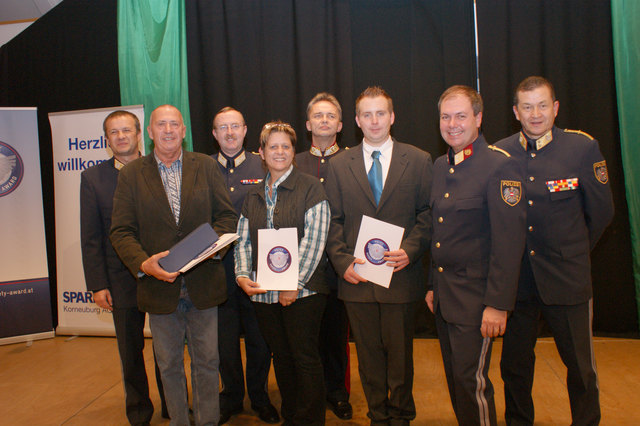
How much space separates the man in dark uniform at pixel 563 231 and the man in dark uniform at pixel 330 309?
1.09 m

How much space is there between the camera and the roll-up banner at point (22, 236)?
453 centimetres

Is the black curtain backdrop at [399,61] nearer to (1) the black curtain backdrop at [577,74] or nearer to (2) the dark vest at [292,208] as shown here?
(1) the black curtain backdrop at [577,74]

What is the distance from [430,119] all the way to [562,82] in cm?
120

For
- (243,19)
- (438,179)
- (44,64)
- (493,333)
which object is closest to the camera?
(493,333)

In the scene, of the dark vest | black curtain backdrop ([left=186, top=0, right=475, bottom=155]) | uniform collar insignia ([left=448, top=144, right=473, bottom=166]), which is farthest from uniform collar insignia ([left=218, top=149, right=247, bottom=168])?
uniform collar insignia ([left=448, top=144, right=473, bottom=166])

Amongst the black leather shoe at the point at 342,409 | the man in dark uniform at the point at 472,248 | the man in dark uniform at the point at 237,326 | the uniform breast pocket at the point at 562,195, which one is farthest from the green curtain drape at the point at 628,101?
the man in dark uniform at the point at 237,326

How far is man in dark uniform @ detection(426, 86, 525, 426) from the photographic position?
1919 mm

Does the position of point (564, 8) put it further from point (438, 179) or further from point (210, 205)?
point (210, 205)

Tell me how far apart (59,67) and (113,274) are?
10.9 feet

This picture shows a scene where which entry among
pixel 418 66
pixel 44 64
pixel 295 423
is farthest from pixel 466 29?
pixel 44 64

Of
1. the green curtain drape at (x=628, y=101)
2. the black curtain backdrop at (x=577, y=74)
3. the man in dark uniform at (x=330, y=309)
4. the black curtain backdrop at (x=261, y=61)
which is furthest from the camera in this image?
the black curtain backdrop at (x=261, y=61)

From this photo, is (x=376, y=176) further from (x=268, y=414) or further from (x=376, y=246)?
(x=268, y=414)

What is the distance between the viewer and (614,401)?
2.85m

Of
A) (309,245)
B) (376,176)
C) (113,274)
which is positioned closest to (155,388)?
(113,274)
